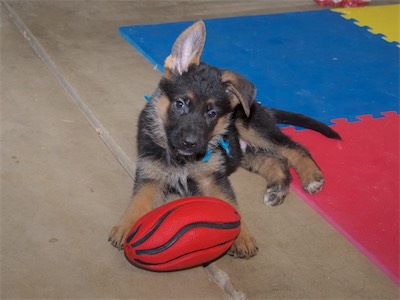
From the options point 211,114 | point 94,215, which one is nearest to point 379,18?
point 211,114

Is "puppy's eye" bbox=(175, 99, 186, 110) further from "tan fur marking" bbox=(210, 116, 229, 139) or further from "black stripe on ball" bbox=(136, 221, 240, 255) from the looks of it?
"black stripe on ball" bbox=(136, 221, 240, 255)

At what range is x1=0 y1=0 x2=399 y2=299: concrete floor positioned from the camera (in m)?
2.70

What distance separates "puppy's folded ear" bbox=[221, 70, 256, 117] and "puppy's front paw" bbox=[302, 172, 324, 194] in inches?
27.2

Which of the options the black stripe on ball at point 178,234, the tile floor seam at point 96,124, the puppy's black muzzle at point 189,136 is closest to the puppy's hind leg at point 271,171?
the puppy's black muzzle at point 189,136

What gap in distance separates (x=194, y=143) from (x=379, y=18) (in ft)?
15.4

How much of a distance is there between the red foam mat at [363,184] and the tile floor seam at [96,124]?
0.81m

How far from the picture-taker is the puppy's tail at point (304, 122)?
13.2ft

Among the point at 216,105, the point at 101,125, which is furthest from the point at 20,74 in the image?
the point at 216,105

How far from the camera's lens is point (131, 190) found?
11.3 ft

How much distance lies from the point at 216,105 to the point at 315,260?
0.98m

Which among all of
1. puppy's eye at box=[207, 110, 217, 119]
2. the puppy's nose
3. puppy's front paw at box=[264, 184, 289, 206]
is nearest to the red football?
the puppy's nose

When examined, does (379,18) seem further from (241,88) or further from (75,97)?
(241,88)

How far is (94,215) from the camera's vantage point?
317cm

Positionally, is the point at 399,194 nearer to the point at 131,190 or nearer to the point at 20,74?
the point at 131,190
